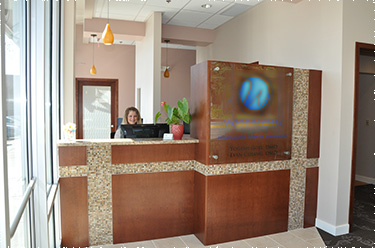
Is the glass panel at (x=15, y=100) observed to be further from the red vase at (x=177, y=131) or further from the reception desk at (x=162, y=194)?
the red vase at (x=177, y=131)

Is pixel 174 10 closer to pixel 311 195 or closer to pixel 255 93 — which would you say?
pixel 255 93

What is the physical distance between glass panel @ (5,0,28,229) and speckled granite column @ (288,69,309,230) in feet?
9.80

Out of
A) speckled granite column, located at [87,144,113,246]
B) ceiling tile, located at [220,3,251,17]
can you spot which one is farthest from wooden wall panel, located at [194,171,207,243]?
ceiling tile, located at [220,3,251,17]

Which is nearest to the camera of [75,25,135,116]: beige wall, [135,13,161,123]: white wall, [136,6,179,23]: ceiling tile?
[136,6,179,23]: ceiling tile

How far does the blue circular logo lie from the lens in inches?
134

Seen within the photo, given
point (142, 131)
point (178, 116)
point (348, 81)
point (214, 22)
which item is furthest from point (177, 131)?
point (214, 22)

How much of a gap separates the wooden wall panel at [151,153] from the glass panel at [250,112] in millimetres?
375

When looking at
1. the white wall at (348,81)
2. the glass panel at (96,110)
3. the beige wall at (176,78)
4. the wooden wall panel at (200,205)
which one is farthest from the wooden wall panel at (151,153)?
the glass panel at (96,110)

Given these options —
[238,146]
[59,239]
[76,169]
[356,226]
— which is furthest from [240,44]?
[59,239]

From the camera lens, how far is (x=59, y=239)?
10.4ft

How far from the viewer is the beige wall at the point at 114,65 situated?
29.5ft

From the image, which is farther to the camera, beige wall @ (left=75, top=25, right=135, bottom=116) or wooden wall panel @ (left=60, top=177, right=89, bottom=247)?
beige wall @ (left=75, top=25, right=135, bottom=116)

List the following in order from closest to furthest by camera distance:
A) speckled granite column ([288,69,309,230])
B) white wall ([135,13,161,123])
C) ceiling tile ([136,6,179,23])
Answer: speckled granite column ([288,69,309,230])
ceiling tile ([136,6,179,23])
white wall ([135,13,161,123])

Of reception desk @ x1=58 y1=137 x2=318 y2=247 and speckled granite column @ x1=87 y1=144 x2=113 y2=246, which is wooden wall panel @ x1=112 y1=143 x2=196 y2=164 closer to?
reception desk @ x1=58 y1=137 x2=318 y2=247
